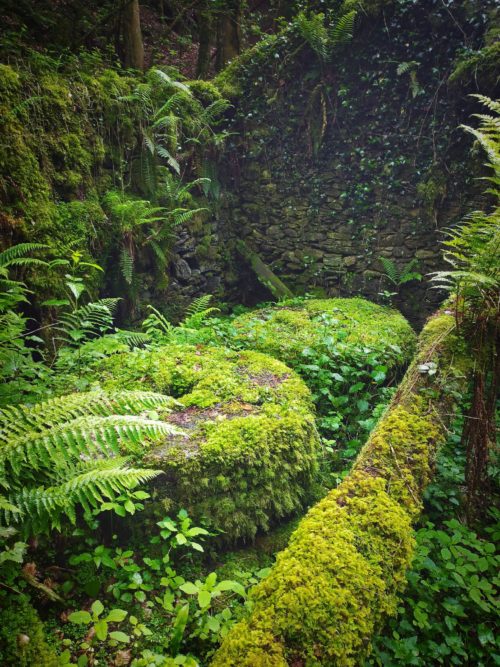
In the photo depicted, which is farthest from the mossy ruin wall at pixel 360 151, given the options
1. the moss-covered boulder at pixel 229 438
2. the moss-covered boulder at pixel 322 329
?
the moss-covered boulder at pixel 229 438

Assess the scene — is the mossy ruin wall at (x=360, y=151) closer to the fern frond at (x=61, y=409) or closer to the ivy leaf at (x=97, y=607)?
the fern frond at (x=61, y=409)

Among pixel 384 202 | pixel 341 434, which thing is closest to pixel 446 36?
pixel 384 202

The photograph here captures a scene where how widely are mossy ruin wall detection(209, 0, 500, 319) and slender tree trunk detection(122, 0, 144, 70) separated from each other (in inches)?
67.8

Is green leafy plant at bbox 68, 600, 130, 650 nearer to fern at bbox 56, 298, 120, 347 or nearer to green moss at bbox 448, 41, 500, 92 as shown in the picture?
fern at bbox 56, 298, 120, 347

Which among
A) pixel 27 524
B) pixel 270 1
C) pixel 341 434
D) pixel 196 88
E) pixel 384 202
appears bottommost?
pixel 341 434

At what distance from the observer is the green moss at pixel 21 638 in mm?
1350

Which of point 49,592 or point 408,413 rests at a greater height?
point 408,413

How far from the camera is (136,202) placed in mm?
4836

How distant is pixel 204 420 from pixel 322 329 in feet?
8.07

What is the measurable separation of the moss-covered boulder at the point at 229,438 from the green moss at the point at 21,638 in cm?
90

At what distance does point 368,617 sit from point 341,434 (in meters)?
2.22

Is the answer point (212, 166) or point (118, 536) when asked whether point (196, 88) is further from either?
point (118, 536)

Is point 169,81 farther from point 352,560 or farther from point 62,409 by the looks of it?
point 352,560

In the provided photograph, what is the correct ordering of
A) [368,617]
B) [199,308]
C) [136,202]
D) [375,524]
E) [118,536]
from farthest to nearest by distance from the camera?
[199,308], [136,202], [118,536], [375,524], [368,617]
